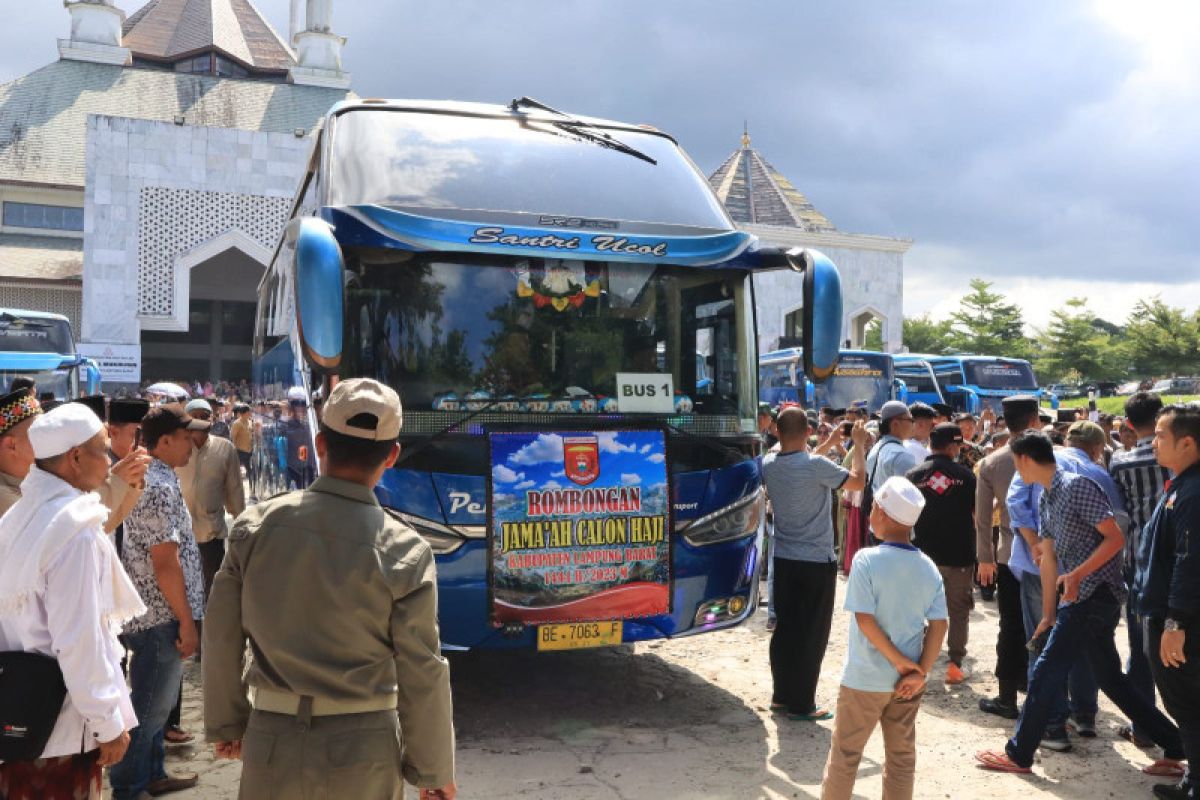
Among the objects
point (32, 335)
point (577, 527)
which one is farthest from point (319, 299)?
point (32, 335)

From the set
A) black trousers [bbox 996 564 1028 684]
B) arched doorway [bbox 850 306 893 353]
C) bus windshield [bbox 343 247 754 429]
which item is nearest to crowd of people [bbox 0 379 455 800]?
bus windshield [bbox 343 247 754 429]

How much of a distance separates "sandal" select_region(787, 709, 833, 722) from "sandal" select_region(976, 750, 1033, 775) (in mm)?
946

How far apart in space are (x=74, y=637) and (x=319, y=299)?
2.34 m

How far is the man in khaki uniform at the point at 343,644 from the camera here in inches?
103

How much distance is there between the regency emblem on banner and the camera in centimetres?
547

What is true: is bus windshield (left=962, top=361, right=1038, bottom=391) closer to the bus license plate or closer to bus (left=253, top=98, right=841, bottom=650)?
bus (left=253, top=98, right=841, bottom=650)

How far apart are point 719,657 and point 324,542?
5290mm

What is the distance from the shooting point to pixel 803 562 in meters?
5.98

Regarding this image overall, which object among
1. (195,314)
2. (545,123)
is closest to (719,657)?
(545,123)

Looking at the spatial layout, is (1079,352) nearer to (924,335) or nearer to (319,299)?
(924,335)

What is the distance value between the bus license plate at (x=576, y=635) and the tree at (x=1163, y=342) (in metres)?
54.1

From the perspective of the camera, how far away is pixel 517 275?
18.7ft

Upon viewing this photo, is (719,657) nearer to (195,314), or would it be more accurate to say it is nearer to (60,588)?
(60,588)

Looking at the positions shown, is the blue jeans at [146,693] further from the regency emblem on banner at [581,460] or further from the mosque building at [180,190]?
the mosque building at [180,190]
